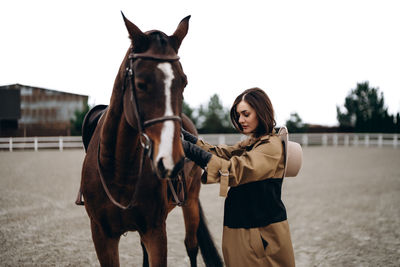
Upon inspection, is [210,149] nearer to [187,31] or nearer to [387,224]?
[187,31]

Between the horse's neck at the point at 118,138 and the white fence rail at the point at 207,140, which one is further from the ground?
the horse's neck at the point at 118,138

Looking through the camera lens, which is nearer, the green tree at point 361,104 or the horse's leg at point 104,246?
the horse's leg at point 104,246

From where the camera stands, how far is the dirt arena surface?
3449mm

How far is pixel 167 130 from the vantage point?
1.27 metres

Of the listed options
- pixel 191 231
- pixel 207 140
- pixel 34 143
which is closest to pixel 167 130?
pixel 191 231

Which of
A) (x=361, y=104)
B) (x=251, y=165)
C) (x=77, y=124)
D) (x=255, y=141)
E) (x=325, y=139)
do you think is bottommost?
(x=325, y=139)

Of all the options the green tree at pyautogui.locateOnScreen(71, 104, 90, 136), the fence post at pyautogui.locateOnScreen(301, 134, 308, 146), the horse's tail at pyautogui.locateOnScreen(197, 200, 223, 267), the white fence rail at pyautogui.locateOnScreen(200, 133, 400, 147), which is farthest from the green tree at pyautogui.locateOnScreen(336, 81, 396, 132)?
the horse's tail at pyautogui.locateOnScreen(197, 200, 223, 267)

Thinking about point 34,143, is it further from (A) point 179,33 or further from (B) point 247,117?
(B) point 247,117

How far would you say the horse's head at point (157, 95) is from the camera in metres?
1.24

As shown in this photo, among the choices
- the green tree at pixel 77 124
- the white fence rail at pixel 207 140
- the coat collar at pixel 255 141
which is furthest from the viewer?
the green tree at pixel 77 124

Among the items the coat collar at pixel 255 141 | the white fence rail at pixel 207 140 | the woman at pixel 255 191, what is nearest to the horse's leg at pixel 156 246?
the woman at pixel 255 191

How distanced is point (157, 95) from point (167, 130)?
0.61ft

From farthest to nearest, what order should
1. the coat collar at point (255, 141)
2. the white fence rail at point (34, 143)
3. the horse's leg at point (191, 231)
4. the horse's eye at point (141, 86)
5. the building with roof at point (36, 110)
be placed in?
1. the building with roof at point (36, 110)
2. the white fence rail at point (34, 143)
3. the horse's leg at point (191, 231)
4. the coat collar at point (255, 141)
5. the horse's eye at point (141, 86)

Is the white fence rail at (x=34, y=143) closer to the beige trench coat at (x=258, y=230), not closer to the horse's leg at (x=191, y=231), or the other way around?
the horse's leg at (x=191, y=231)
